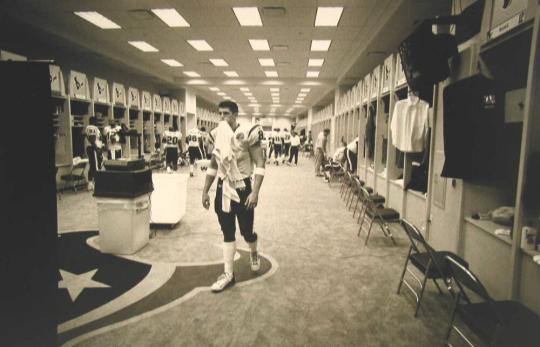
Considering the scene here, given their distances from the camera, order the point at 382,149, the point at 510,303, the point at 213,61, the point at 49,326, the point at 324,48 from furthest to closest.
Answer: the point at 213,61 < the point at 324,48 < the point at 382,149 < the point at 510,303 < the point at 49,326

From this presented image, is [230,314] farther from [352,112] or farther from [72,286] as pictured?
[352,112]

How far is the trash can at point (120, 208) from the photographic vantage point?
11.8ft

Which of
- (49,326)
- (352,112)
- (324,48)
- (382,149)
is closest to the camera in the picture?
(49,326)

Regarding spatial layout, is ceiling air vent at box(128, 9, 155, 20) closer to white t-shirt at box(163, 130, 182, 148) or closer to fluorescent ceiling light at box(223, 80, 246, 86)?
white t-shirt at box(163, 130, 182, 148)

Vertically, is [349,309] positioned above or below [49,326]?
below

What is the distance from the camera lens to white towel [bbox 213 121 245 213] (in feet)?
9.36

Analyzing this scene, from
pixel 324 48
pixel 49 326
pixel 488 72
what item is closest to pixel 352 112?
pixel 324 48

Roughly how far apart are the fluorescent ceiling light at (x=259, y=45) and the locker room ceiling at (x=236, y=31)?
6.6 inches

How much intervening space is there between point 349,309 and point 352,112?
26.5 feet

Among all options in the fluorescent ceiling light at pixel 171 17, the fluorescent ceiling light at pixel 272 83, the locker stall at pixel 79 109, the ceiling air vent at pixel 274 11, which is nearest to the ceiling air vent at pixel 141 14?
the fluorescent ceiling light at pixel 171 17

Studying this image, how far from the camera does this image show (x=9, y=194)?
1551 millimetres

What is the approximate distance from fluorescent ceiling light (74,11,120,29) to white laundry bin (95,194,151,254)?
521 centimetres

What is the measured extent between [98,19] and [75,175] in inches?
138

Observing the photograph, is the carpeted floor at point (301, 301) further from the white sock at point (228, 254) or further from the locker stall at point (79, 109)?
the locker stall at point (79, 109)
